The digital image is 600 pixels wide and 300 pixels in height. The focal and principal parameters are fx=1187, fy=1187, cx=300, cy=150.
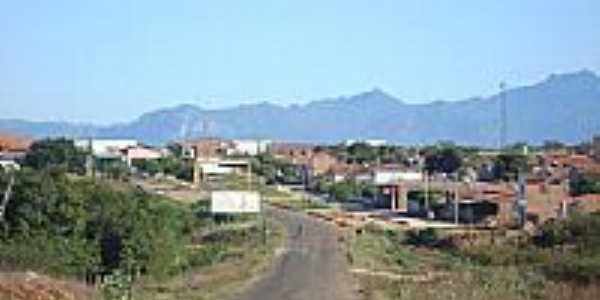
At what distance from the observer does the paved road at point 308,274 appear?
96.5 ft

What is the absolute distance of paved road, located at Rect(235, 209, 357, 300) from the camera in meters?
29.4

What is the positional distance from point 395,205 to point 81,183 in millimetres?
47282

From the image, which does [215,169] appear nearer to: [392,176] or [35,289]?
[392,176]

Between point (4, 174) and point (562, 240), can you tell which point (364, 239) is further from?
point (4, 174)

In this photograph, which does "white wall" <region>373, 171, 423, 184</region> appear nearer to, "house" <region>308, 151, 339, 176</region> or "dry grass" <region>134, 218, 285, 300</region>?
"house" <region>308, 151, 339, 176</region>

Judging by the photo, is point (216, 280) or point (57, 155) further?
point (57, 155)

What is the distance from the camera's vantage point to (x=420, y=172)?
376 ft

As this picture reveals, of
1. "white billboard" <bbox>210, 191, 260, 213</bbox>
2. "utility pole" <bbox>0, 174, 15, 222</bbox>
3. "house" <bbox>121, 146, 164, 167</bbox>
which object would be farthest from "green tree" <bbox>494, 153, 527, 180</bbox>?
"utility pole" <bbox>0, 174, 15, 222</bbox>

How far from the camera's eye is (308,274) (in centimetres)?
3662

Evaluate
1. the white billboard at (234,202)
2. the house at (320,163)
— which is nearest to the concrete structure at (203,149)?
the house at (320,163)

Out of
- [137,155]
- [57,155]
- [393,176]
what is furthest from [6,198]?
[137,155]

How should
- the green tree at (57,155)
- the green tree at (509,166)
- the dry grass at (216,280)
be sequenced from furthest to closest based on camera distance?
1. the green tree at (509,166)
2. the green tree at (57,155)
3. the dry grass at (216,280)

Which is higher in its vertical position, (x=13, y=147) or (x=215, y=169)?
(x=13, y=147)

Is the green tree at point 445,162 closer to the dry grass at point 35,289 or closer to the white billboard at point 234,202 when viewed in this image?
the white billboard at point 234,202
